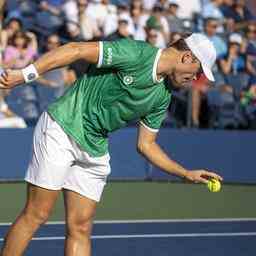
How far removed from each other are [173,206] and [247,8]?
8161 millimetres

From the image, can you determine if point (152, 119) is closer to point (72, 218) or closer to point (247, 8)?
point (72, 218)

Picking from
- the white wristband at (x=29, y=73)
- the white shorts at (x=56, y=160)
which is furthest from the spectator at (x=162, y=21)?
the white wristband at (x=29, y=73)

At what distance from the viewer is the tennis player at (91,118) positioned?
6.38 m

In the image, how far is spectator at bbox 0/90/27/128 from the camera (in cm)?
1298

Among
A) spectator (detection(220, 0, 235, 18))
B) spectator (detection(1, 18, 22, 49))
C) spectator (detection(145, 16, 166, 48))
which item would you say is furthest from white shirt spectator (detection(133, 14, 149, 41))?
spectator (detection(220, 0, 235, 18))

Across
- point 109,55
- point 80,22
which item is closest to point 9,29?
point 80,22

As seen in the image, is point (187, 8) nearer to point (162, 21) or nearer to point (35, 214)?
point (162, 21)

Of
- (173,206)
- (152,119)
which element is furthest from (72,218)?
(173,206)

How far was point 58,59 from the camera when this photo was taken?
6078mm

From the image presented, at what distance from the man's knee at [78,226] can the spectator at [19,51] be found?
23.5 ft

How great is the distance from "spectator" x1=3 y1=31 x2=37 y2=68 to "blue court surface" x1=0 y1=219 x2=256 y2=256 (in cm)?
427

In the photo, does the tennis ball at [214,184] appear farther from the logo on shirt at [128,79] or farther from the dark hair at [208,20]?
the dark hair at [208,20]

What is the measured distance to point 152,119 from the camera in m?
6.88

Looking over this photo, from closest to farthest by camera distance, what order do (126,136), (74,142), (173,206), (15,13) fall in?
(74,142), (173,206), (126,136), (15,13)
